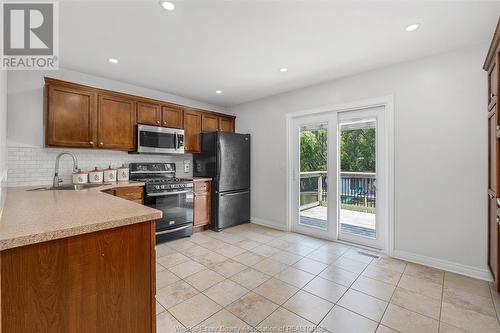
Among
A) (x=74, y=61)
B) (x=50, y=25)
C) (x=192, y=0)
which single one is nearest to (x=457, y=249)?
(x=192, y=0)

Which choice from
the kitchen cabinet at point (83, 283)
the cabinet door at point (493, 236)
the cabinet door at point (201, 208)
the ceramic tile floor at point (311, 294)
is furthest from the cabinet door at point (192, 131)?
the cabinet door at point (493, 236)

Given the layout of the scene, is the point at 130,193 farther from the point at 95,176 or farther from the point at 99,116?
the point at 99,116

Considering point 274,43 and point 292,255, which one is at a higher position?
point 274,43

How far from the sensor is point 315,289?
221cm

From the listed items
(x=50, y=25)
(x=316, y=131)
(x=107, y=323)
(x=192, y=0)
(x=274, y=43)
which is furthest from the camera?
(x=316, y=131)

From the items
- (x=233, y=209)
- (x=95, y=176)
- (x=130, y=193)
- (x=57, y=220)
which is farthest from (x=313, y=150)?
(x=57, y=220)

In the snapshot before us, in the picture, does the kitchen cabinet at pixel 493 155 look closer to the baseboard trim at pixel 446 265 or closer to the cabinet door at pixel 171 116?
the baseboard trim at pixel 446 265

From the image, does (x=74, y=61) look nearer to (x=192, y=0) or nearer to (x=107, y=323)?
(x=192, y=0)

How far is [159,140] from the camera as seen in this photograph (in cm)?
376

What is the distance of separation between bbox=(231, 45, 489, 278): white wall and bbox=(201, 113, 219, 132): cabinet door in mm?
2535

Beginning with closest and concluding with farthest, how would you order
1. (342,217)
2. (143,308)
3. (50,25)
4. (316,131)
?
(143,308) → (50,25) → (342,217) → (316,131)

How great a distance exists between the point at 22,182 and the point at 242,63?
124 inches

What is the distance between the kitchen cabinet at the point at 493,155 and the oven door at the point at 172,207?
3.63 meters

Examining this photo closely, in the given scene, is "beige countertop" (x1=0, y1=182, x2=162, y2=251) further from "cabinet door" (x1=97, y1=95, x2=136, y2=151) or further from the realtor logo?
"cabinet door" (x1=97, y1=95, x2=136, y2=151)
